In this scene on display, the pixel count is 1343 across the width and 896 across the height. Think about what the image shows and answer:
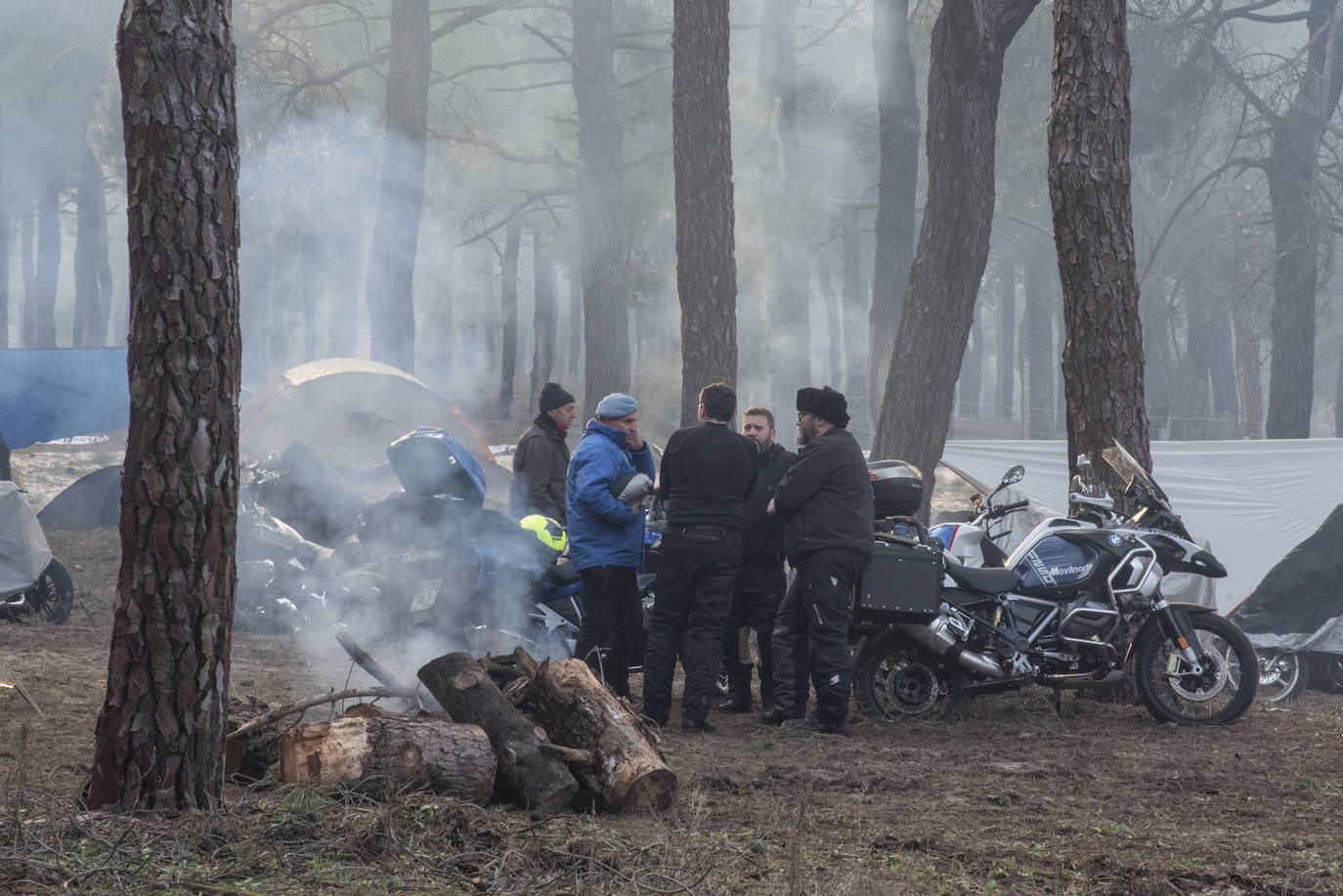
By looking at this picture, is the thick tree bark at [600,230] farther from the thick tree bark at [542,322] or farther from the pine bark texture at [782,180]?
the thick tree bark at [542,322]

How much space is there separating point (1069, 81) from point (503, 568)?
5110 mm

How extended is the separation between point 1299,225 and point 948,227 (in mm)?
10452

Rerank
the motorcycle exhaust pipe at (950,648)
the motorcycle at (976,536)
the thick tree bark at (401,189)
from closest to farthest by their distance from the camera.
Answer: the motorcycle exhaust pipe at (950,648)
the motorcycle at (976,536)
the thick tree bark at (401,189)

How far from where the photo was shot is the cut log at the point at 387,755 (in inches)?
196

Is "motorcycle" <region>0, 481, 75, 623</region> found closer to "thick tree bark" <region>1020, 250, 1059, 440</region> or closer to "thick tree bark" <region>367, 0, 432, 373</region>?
"thick tree bark" <region>367, 0, 432, 373</region>

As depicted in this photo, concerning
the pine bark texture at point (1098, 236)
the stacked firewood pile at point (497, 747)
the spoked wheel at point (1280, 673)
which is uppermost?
the pine bark texture at point (1098, 236)

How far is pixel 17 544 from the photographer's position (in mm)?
9906

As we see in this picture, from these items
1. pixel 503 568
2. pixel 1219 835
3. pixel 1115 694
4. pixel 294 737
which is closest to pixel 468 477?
pixel 503 568

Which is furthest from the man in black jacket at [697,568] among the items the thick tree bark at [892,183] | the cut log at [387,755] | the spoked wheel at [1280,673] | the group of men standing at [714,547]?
the thick tree bark at [892,183]

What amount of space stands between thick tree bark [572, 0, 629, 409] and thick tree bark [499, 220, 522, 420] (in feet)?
37.0

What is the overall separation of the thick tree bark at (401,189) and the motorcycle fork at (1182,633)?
13723mm

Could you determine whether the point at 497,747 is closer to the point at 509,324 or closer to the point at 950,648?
the point at 950,648

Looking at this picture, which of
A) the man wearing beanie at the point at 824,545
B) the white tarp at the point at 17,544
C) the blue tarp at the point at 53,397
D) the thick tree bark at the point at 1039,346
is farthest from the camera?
the thick tree bark at the point at 1039,346

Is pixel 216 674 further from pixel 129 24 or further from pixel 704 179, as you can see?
pixel 704 179
